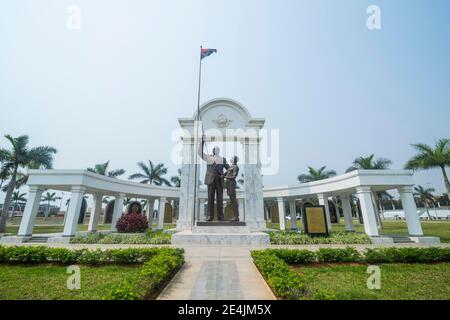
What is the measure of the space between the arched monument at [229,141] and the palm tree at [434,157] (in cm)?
1602

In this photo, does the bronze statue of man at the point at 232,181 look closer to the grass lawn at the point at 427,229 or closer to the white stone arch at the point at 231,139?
the white stone arch at the point at 231,139

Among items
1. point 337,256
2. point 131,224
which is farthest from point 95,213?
point 337,256

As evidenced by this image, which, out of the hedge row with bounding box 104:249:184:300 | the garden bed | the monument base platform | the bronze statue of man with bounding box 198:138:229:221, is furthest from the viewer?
the bronze statue of man with bounding box 198:138:229:221

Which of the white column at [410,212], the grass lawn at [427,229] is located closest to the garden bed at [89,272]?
the white column at [410,212]

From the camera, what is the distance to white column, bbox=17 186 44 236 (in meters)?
15.2

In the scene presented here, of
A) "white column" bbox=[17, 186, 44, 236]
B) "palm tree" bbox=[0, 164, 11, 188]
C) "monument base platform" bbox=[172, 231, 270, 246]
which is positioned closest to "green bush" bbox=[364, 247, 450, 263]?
"monument base platform" bbox=[172, 231, 270, 246]

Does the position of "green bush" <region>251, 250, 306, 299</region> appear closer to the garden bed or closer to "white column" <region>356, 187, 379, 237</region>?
the garden bed

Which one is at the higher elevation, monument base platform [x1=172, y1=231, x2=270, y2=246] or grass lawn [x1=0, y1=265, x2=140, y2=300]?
monument base platform [x1=172, y1=231, x2=270, y2=246]

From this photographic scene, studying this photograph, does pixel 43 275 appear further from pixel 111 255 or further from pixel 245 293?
pixel 245 293

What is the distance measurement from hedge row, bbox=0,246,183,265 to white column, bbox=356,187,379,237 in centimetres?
1365

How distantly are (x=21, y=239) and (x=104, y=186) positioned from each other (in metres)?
6.19

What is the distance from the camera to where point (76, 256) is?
327 inches

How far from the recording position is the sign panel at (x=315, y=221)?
15556 millimetres
